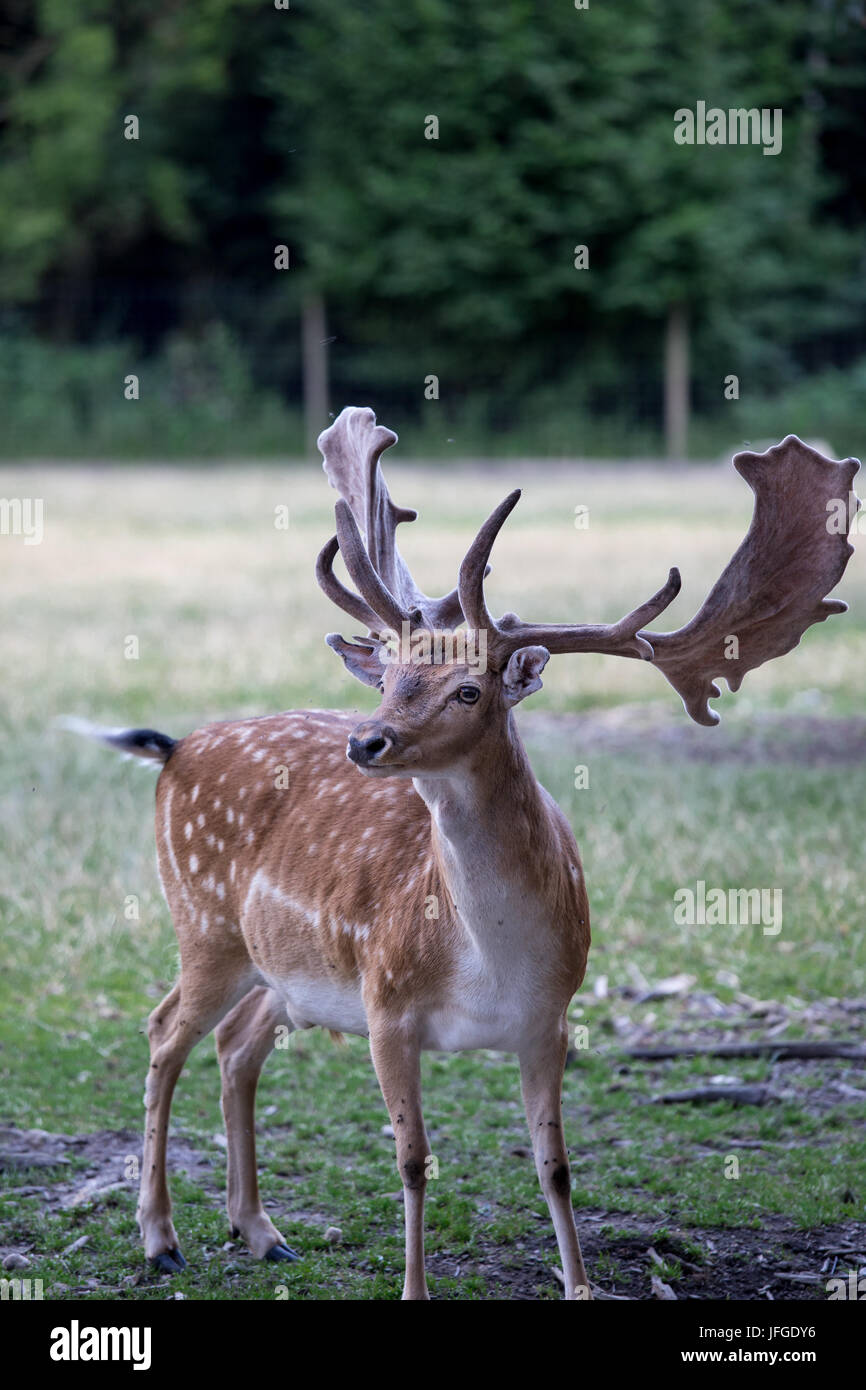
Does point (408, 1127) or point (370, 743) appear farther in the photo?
point (408, 1127)

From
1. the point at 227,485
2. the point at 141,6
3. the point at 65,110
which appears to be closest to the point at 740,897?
the point at 227,485

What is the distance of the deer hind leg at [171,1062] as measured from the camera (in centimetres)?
405

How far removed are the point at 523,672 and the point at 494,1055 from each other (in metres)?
2.47

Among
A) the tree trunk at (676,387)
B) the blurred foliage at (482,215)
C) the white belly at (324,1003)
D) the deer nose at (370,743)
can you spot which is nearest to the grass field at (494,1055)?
the white belly at (324,1003)

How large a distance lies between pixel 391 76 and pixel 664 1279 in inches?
874

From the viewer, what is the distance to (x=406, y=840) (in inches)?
153

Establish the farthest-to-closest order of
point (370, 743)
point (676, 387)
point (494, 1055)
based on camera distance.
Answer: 1. point (676, 387)
2. point (494, 1055)
3. point (370, 743)

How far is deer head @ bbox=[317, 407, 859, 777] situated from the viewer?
3.28 metres

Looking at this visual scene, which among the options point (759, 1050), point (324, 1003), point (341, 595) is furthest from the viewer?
point (759, 1050)

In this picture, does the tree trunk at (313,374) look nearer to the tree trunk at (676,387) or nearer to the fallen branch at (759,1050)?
the tree trunk at (676,387)

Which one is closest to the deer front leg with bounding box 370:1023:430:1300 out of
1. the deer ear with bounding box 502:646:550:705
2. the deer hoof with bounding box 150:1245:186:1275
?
the deer hoof with bounding box 150:1245:186:1275

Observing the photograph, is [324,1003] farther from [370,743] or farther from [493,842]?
[370,743]

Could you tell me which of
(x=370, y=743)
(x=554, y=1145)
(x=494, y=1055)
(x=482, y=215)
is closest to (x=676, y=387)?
(x=482, y=215)

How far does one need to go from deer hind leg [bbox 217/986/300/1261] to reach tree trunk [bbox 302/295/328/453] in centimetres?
1660
